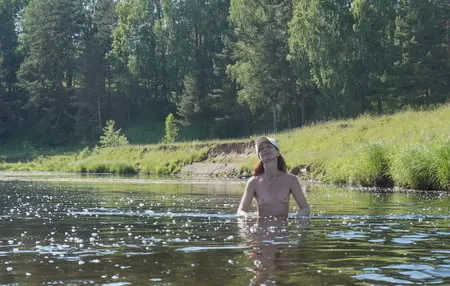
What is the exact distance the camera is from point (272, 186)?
14016mm

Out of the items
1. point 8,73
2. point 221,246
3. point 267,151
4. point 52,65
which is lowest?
point 221,246

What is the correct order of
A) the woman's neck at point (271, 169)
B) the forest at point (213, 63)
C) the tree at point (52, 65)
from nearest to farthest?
the woman's neck at point (271, 169) → the forest at point (213, 63) → the tree at point (52, 65)

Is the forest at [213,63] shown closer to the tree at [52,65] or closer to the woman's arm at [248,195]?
the tree at [52,65]

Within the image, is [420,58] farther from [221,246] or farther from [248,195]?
[221,246]

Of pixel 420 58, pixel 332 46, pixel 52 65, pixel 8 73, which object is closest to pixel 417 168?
pixel 420 58

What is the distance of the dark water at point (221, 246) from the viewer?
8711 millimetres

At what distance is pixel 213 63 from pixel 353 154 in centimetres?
5802

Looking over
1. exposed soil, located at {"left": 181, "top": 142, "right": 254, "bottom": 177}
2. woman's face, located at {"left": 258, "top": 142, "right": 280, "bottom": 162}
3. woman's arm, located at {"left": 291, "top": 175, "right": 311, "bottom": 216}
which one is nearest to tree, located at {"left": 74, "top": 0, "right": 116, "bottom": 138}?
exposed soil, located at {"left": 181, "top": 142, "right": 254, "bottom": 177}

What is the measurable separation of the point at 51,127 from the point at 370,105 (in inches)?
1910

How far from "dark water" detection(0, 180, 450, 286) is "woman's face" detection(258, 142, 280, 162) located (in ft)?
4.00

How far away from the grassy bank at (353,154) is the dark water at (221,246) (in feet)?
25.1

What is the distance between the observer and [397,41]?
67.2 metres

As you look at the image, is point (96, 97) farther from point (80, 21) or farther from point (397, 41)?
point (397, 41)

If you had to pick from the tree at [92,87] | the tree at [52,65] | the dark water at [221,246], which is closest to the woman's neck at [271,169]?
the dark water at [221,246]
